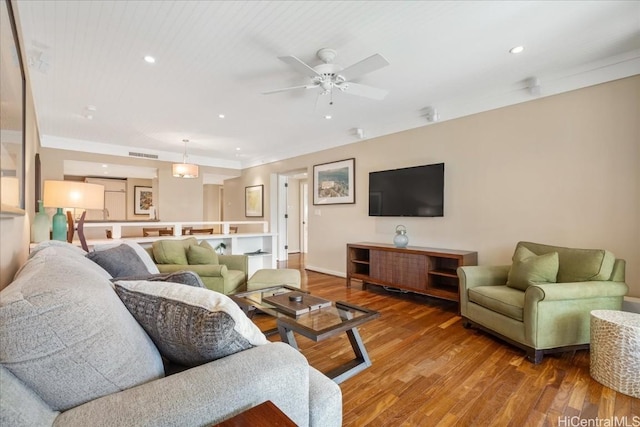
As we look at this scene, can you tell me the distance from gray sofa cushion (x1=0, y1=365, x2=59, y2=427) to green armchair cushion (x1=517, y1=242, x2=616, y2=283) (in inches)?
130

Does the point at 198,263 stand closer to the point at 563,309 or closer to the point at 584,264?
the point at 563,309

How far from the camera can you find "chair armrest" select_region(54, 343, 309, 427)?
72cm

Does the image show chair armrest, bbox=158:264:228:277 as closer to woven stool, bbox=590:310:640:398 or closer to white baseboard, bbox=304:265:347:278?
white baseboard, bbox=304:265:347:278

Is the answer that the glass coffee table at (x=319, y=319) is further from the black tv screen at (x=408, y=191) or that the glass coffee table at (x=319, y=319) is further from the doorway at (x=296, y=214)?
the doorway at (x=296, y=214)

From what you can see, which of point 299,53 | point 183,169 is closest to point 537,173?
point 299,53

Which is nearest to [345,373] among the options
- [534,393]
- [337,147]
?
[534,393]

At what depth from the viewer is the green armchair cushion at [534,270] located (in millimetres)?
2539

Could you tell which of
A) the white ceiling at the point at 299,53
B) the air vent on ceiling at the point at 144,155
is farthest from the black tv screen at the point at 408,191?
the air vent on ceiling at the point at 144,155

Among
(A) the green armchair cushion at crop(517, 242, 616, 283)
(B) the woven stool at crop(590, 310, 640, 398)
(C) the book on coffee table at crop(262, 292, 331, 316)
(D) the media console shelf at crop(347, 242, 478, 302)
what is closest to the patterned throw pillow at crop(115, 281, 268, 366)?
(C) the book on coffee table at crop(262, 292, 331, 316)

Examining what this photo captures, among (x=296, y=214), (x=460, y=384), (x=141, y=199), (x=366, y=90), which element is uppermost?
(x=366, y=90)

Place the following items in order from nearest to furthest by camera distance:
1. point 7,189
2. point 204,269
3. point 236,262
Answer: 1. point 7,189
2. point 204,269
3. point 236,262

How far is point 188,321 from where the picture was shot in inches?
36.9

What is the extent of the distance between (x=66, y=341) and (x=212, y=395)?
380 mm

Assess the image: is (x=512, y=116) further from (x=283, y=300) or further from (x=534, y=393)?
(x=283, y=300)
